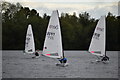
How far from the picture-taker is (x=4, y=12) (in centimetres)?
9781

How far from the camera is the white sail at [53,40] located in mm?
32875

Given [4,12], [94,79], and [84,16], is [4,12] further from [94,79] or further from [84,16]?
[94,79]

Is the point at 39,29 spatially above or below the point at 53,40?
above

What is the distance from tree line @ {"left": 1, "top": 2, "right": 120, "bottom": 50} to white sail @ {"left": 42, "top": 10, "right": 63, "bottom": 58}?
199 feet

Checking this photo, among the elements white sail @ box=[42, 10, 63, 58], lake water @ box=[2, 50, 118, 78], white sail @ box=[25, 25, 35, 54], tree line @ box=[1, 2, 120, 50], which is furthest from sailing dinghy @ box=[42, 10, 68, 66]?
tree line @ box=[1, 2, 120, 50]

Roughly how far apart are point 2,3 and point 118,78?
72629mm

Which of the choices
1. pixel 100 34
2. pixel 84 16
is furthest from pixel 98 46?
pixel 84 16

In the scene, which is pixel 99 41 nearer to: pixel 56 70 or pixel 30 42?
pixel 56 70

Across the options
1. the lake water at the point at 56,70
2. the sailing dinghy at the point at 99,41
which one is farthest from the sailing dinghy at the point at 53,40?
the sailing dinghy at the point at 99,41

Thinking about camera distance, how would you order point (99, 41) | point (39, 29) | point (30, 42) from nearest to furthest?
point (99, 41) < point (30, 42) < point (39, 29)

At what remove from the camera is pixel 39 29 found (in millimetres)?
99875

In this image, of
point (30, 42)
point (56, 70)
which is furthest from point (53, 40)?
point (30, 42)

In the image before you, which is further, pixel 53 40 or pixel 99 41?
pixel 99 41

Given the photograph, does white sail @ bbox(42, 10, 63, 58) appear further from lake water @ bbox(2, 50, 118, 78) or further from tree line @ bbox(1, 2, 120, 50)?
tree line @ bbox(1, 2, 120, 50)
